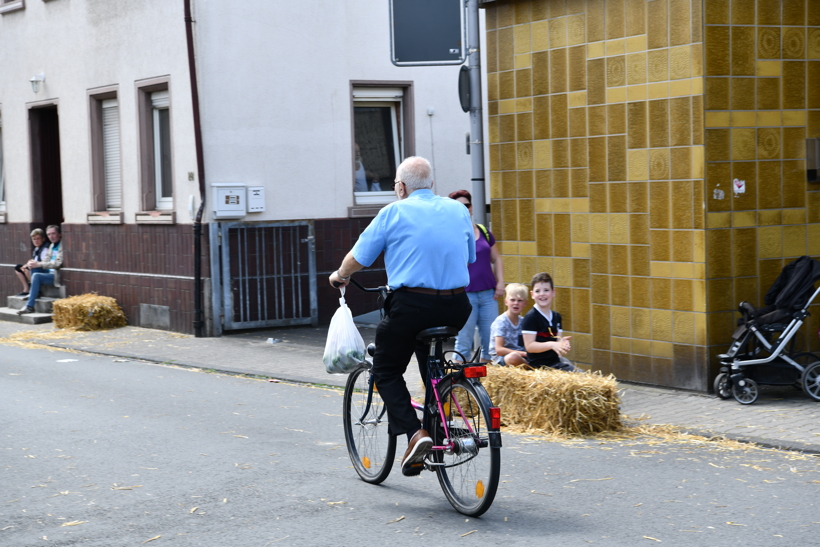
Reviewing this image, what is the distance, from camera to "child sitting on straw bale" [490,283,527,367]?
8.82 metres

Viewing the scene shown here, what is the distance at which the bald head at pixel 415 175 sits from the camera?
609cm

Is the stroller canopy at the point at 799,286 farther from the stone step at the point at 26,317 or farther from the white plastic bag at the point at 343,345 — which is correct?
the stone step at the point at 26,317

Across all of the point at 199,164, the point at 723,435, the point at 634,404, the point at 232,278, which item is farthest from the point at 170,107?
the point at 723,435

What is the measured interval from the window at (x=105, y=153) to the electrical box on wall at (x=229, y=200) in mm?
3169

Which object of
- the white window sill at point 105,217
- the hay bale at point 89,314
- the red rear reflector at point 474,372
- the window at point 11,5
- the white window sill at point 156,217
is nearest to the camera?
the red rear reflector at point 474,372

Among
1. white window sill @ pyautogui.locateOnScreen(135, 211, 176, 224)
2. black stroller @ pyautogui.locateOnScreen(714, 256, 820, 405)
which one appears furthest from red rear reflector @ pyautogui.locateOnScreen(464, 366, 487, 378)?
white window sill @ pyautogui.locateOnScreen(135, 211, 176, 224)

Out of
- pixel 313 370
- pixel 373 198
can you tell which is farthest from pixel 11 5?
pixel 313 370

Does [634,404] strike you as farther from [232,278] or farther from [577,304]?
[232,278]

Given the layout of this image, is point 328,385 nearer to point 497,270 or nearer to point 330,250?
point 497,270

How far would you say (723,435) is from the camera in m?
7.68

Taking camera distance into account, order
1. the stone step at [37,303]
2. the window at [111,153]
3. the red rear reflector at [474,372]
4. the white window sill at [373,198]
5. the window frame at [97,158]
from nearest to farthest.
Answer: the red rear reflector at [474,372] < the white window sill at [373,198] < the window at [111,153] < the window frame at [97,158] < the stone step at [37,303]

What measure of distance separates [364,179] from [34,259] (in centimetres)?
637

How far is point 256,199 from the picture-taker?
605 inches

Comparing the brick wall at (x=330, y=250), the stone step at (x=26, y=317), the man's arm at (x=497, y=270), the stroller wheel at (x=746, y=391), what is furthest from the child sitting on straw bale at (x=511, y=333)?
the stone step at (x=26, y=317)
